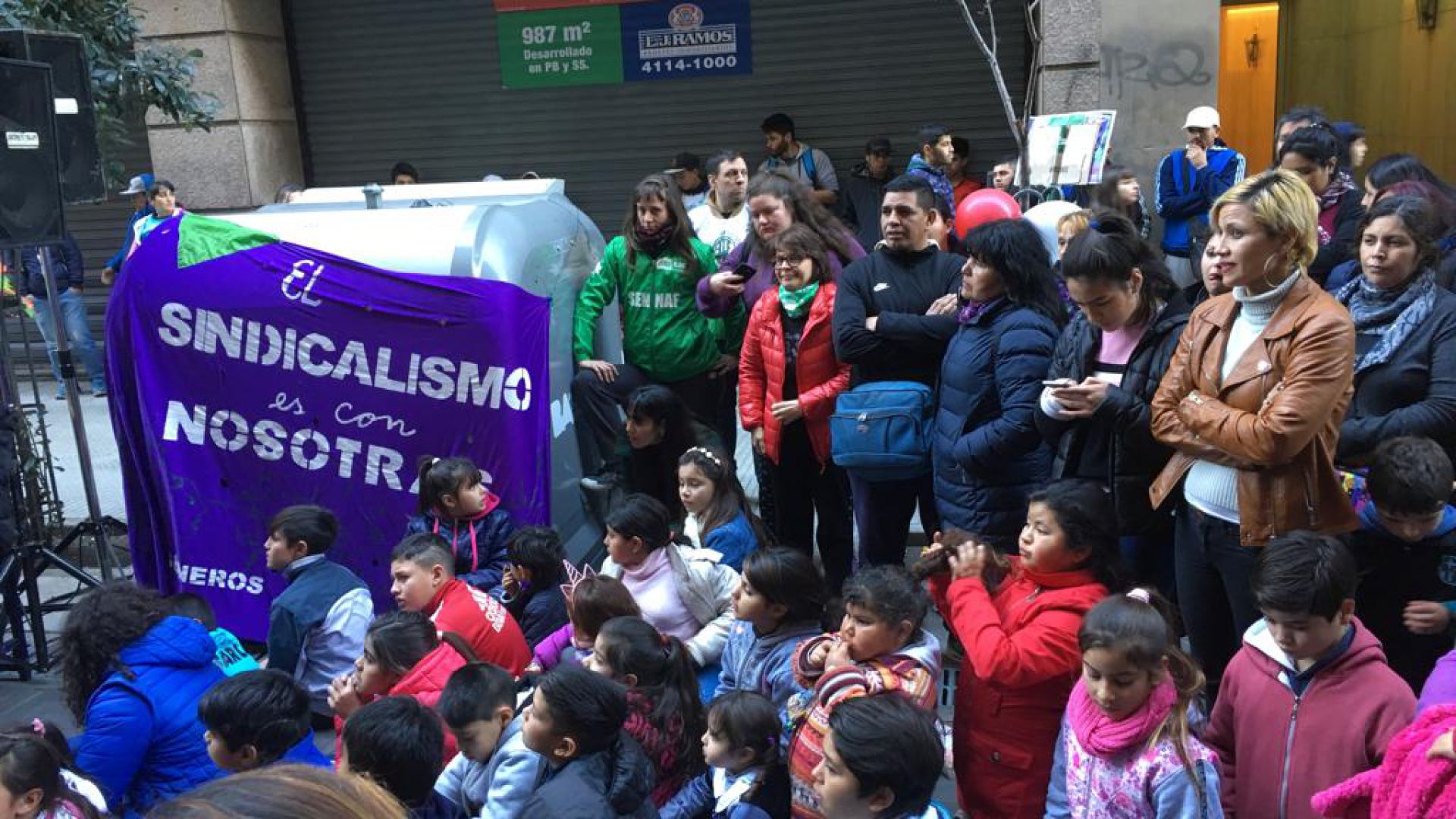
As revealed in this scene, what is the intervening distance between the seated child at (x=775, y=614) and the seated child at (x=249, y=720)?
49.2 inches

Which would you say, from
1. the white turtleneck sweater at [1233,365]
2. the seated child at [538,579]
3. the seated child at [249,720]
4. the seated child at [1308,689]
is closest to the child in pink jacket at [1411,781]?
the seated child at [1308,689]

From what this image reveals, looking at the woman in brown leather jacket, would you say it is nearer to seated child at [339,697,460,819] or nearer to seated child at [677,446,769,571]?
seated child at [677,446,769,571]

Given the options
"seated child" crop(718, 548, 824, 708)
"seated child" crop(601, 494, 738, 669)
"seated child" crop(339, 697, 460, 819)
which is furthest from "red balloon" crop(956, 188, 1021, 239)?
"seated child" crop(339, 697, 460, 819)

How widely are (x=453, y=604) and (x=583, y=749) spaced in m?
1.36

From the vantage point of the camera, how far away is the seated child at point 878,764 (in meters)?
2.72

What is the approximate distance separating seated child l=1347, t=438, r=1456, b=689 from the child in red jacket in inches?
28.8

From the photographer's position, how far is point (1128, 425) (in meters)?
3.70

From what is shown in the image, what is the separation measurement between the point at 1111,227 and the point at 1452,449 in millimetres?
1186

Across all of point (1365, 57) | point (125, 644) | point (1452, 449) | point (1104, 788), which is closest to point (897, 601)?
point (1104, 788)

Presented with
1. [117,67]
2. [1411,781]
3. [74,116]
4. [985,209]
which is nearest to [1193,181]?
[985,209]

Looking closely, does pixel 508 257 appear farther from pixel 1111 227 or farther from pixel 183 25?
pixel 183 25

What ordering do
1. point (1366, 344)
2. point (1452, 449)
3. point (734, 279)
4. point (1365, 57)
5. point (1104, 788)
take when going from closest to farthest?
1. point (1104, 788)
2. point (1452, 449)
3. point (1366, 344)
4. point (734, 279)
5. point (1365, 57)

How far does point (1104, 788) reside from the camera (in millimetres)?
2859

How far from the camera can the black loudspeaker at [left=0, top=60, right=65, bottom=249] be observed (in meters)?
5.67
